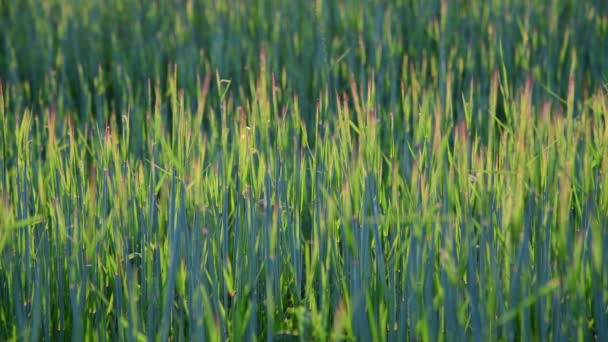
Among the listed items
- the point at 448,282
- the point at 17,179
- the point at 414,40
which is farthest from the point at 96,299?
the point at 414,40

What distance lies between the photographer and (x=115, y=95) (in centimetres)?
300

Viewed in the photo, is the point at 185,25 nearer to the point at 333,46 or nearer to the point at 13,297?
the point at 333,46

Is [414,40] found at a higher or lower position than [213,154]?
higher

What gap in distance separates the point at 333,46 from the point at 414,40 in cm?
41

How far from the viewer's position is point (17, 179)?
162 cm

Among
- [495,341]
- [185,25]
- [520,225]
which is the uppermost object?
[185,25]

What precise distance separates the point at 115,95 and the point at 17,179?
1416 millimetres

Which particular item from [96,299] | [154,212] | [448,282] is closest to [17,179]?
[154,212]

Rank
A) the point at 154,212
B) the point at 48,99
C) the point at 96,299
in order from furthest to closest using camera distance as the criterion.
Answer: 1. the point at 48,99
2. the point at 154,212
3. the point at 96,299

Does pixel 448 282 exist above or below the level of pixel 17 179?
below

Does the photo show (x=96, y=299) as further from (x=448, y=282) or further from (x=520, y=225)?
(x=520, y=225)

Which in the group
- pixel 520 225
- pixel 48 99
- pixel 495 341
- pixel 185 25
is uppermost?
pixel 185 25

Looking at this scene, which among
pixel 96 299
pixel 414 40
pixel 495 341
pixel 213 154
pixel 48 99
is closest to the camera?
pixel 495 341

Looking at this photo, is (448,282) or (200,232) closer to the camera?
(448,282)
